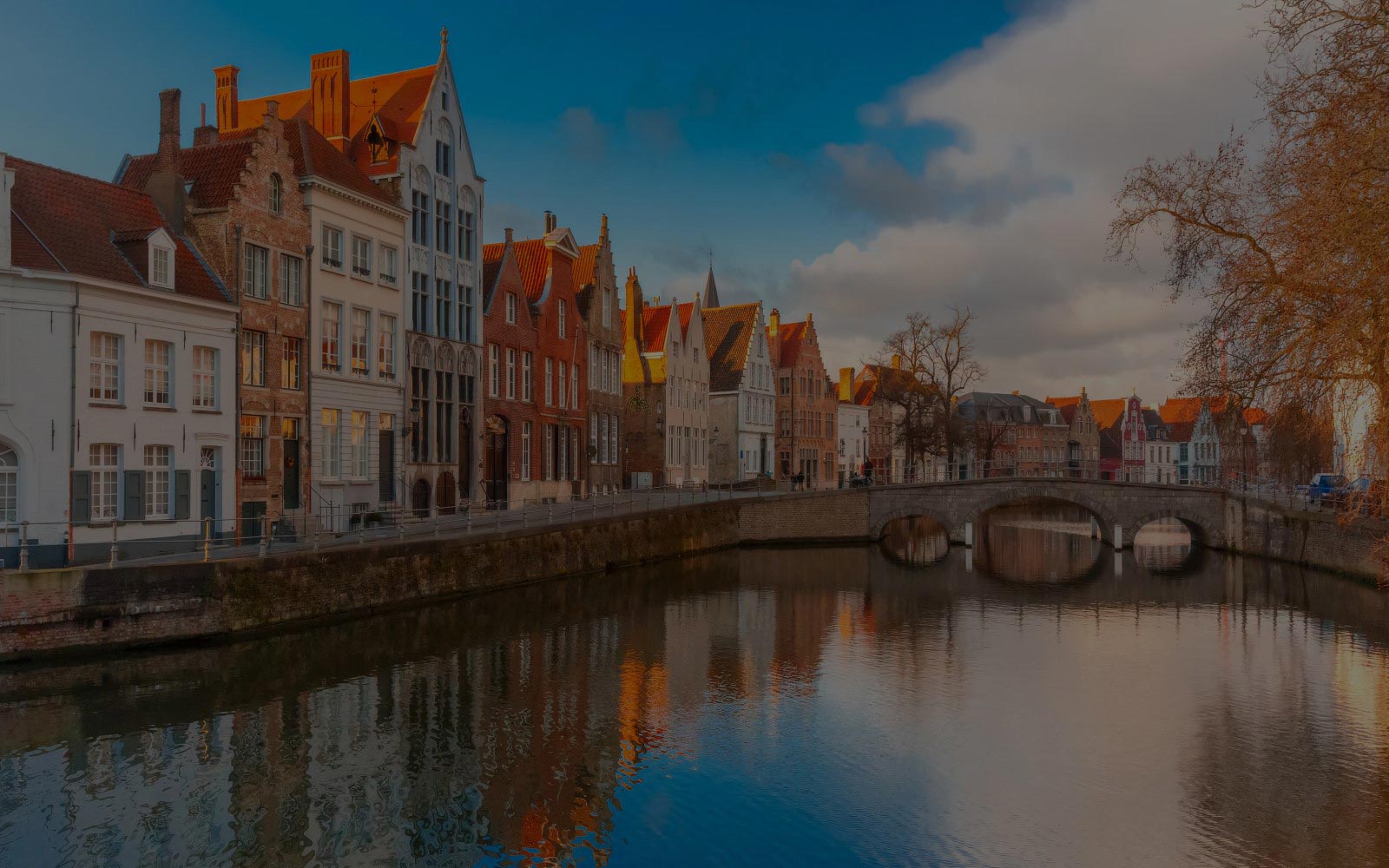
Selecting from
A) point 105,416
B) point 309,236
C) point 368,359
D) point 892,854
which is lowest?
point 892,854

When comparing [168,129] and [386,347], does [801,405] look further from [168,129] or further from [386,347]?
[168,129]

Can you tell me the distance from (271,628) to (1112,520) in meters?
37.1

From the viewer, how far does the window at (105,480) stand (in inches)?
804

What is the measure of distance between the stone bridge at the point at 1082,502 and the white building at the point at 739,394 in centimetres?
1275

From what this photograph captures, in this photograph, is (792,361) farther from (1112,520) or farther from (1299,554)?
(1299,554)

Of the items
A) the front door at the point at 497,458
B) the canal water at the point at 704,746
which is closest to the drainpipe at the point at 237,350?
the canal water at the point at 704,746

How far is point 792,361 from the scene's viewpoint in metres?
65.8

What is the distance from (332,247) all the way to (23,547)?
42.3ft

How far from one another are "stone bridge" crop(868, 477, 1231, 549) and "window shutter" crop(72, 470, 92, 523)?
110 feet

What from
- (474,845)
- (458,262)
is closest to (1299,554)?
(458,262)

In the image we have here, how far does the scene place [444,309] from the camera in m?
33.7

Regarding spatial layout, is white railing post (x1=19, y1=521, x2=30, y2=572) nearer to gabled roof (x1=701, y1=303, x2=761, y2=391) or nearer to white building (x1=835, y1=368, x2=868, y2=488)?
gabled roof (x1=701, y1=303, x2=761, y2=391)

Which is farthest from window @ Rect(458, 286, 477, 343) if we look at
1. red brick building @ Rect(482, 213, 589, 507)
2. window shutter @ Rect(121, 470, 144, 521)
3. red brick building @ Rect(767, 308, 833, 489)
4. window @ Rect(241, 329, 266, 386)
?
red brick building @ Rect(767, 308, 833, 489)

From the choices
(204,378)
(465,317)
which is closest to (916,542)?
(465,317)
